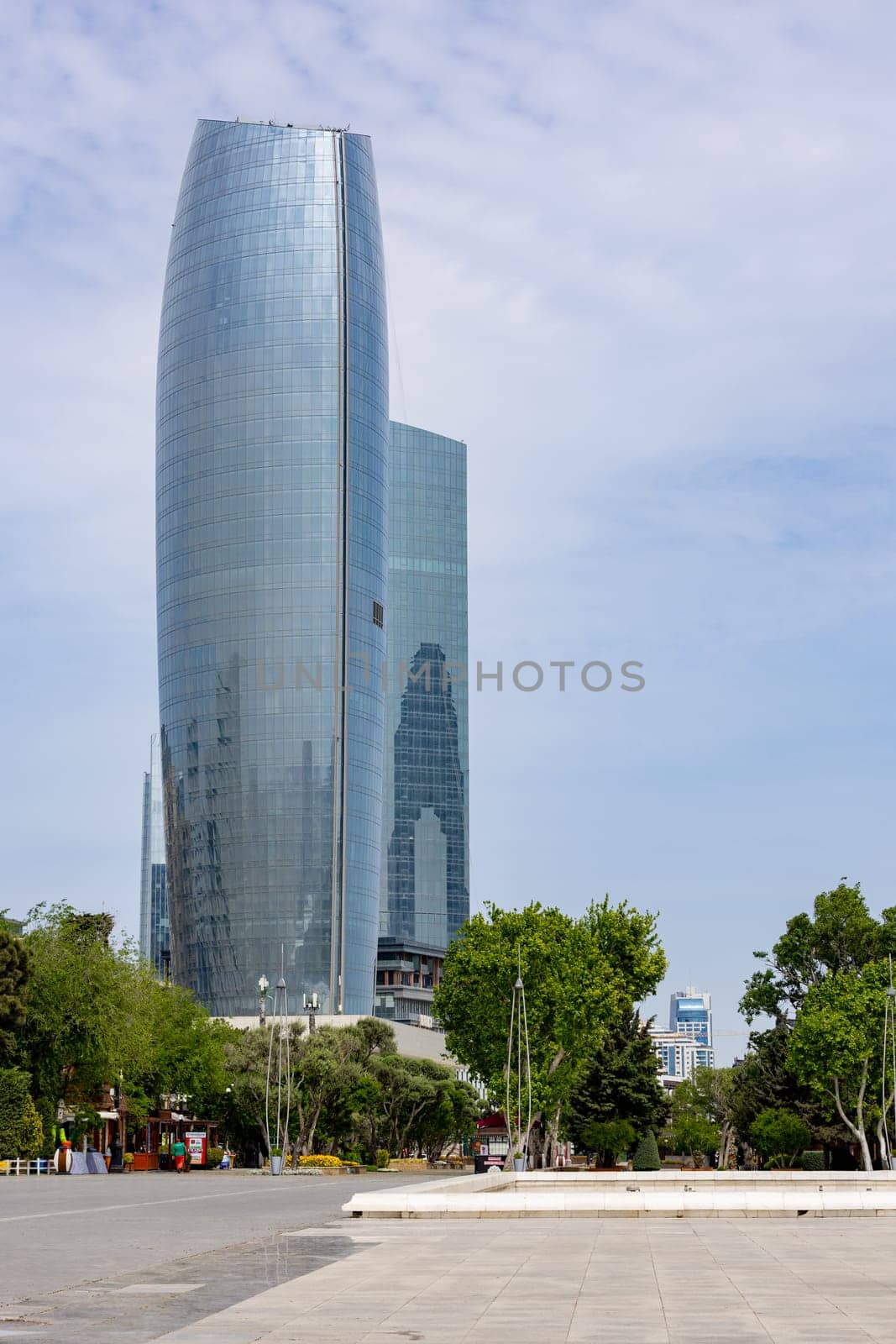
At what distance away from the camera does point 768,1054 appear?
294 ft

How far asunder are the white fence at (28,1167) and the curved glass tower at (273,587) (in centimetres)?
10172

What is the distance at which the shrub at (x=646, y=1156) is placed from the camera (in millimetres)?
85625

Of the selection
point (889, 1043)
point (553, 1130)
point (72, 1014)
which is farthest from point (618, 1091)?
point (72, 1014)

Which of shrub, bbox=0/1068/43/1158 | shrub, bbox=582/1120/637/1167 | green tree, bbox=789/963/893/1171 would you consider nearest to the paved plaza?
shrub, bbox=0/1068/43/1158

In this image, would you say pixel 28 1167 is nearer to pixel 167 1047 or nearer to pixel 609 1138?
pixel 167 1047

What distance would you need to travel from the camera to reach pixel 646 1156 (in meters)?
86.5

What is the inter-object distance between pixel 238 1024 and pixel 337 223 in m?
88.5

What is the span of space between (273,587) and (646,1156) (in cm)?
9533

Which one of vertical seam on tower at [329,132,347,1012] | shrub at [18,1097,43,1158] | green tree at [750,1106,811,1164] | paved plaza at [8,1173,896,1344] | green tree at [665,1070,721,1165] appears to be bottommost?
green tree at [665,1070,721,1165]

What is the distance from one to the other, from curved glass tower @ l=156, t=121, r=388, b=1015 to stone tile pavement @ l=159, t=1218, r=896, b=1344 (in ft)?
482

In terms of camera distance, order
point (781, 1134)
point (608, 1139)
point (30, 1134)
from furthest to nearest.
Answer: point (608, 1139) < point (781, 1134) < point (30, 1134)

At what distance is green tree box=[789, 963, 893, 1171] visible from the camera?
78.4 meters

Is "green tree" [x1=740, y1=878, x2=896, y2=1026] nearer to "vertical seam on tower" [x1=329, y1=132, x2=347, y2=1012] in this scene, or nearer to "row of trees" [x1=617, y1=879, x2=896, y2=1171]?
"row of trees" [x1=617, y1=879, x2=896, y2=1171]

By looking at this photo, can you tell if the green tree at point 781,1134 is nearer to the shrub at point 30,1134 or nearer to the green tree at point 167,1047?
the green tree at point 167,1047
